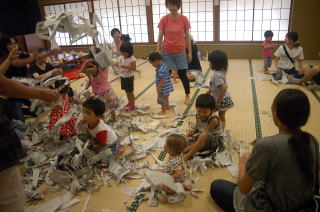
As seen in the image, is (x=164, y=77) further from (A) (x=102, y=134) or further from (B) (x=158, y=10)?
(B) (x=158, y=10)

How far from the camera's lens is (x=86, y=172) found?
2318 mm

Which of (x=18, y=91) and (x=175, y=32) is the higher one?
(x=175, y=32)

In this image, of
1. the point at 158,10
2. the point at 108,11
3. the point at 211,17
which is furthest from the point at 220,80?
the point at 108,11

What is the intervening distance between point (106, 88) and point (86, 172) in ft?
4.15

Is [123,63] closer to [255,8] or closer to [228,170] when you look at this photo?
[228,170]

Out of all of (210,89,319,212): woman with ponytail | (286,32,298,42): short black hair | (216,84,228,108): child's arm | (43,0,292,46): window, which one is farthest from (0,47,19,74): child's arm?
(286,32,298,42): short black hair

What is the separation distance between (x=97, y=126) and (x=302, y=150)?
177 cm

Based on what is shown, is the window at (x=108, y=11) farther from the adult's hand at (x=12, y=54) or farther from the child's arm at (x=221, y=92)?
the child's arm at (x=221, y=92)

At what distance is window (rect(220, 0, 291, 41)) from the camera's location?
22.3 ft

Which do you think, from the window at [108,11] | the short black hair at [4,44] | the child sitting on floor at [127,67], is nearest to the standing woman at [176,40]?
the child sitting on floor at [127,67]

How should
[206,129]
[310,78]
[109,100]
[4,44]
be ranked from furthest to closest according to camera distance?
[310,78] → [109,100] → [4,44] → [206,129]

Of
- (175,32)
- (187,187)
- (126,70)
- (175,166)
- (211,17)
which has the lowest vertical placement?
(187,187)

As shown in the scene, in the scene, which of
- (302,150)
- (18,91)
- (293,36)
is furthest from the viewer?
(293,36)

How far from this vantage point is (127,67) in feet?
11.7
